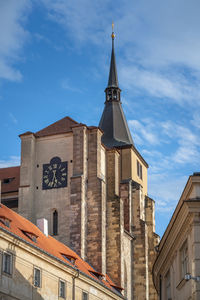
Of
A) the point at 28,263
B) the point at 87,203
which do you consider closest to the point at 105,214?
the point at 87,203

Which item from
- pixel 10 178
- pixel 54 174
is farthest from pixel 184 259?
pixel 10 178

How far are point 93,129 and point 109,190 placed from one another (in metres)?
6.19

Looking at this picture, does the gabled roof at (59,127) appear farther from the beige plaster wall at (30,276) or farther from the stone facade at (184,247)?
the stone facade at (184,247)

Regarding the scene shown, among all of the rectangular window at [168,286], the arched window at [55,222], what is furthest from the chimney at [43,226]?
the rectangular window at [168,286]

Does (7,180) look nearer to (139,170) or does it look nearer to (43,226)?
(139,170)

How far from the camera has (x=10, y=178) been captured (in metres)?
60.4

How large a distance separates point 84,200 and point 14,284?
2082 cm

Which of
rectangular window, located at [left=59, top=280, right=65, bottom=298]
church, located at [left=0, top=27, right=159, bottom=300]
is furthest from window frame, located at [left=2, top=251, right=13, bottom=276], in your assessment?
church, located at [left=0, top=27, right=159, bottom=300]

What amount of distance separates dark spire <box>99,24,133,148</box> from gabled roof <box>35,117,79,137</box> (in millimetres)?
11147

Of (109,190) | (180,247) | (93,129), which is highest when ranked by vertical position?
(93,129)

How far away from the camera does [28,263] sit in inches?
1265

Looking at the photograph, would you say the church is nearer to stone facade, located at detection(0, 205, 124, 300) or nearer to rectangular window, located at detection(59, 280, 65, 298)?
stone facade, located at detection(0, 205, 124, 300)

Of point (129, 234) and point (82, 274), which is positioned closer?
point (82, 274)

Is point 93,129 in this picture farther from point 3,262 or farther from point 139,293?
point 3,262
